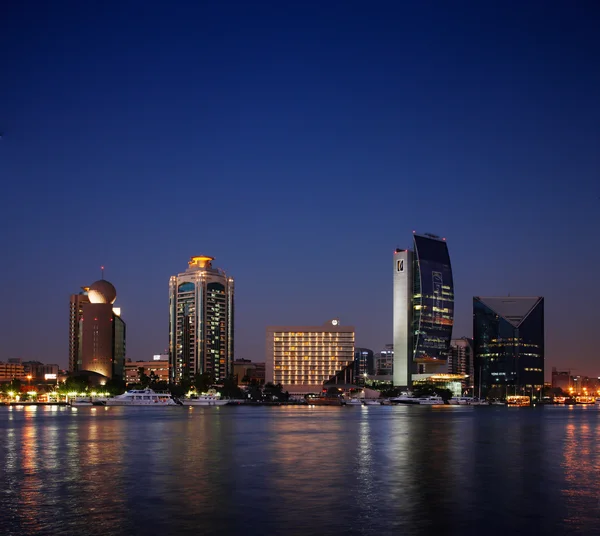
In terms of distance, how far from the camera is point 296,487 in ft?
142

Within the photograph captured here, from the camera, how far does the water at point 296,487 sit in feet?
109

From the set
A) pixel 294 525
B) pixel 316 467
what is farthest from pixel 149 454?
pixel 294 525

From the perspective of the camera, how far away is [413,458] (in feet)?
194

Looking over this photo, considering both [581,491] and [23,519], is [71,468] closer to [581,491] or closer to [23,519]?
[23,519]

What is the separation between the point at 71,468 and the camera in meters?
51.7

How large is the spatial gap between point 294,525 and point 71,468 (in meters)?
23.4

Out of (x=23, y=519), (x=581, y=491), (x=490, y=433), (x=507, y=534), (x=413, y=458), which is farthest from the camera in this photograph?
(x=490, y=433)

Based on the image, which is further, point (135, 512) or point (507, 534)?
point (135, 512)

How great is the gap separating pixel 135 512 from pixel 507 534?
51.5 feet

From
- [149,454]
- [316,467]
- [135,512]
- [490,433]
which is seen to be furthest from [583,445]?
[135,512]

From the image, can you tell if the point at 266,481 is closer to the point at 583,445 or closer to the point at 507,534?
the point at 507,534

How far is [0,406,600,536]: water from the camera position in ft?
109

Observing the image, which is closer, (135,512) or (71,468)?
(135,512)

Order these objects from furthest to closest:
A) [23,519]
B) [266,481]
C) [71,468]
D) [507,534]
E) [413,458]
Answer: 1. [413,458]
2. [71,468]
3. [266,481]
4. [23,519]
5. [507,534]
